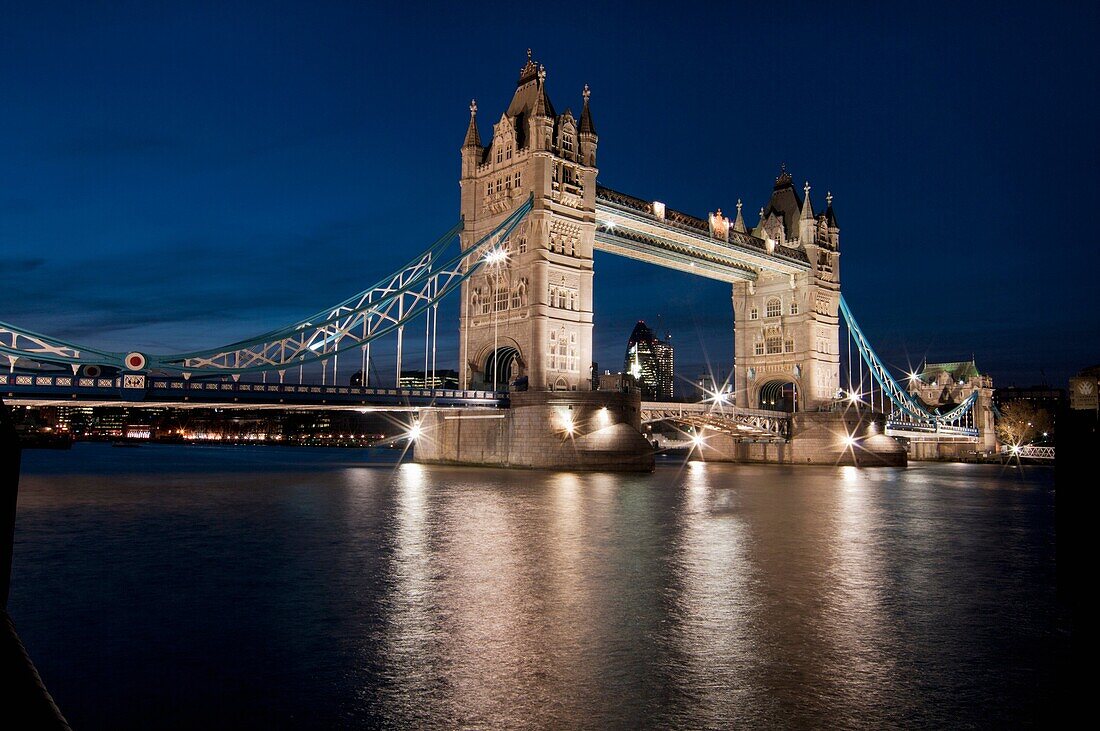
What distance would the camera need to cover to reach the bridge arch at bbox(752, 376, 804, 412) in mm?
79812

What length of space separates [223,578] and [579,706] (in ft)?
30.6

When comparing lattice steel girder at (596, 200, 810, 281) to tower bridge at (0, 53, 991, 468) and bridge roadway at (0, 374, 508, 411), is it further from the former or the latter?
bridge roadway at (0, 374, 508, 411)

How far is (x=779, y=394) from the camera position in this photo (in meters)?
90.4

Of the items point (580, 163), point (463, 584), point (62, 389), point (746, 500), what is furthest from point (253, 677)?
point (580, 163)

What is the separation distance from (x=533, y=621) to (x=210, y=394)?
3750 cm

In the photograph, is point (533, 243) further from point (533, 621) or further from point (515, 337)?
point (533, 621)

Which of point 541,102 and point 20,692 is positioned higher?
point 541,102

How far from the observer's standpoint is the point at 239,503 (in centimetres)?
3038

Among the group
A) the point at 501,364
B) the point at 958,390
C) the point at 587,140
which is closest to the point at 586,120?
the point at 587,140

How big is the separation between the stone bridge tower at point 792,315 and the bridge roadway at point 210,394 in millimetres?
38145

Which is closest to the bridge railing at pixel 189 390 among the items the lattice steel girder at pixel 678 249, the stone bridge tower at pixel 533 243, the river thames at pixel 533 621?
the stone bridge tower at pixel 533 243

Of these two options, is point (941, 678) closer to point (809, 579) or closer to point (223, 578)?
point (809, 579)

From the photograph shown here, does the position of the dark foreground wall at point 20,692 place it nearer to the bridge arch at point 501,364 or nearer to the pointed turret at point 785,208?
the bridge arch at point 501,364

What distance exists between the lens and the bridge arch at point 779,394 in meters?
79.8
